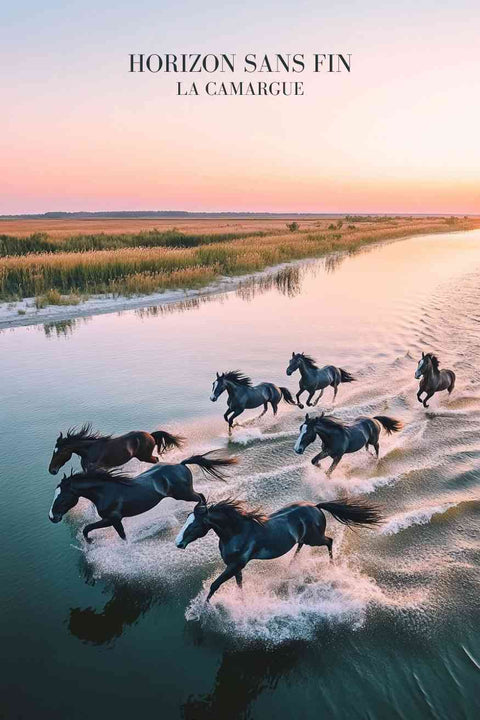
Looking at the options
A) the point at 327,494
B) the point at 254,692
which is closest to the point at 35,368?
the point at 327,494

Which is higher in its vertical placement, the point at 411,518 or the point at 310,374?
the point at 310,374

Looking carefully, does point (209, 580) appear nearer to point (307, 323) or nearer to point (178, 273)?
point (307, 323)

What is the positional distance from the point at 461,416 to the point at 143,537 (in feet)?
24.8

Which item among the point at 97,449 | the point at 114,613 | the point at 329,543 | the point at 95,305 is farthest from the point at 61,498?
A: the point at 95,305

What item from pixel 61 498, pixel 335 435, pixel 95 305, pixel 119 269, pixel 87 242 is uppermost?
pixel 87 242

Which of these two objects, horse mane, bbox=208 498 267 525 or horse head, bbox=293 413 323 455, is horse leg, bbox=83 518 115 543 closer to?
horse mane, bbox=208 498 267 525

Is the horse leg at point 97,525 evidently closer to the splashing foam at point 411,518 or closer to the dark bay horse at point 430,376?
the splashing foam at point 411,518

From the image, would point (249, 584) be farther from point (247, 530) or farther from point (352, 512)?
point (352, 512)

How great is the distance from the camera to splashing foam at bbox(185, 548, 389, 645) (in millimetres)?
5148

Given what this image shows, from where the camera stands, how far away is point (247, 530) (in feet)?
17.6

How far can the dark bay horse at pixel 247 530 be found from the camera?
16.8 feet

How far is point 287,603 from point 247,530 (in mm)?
959

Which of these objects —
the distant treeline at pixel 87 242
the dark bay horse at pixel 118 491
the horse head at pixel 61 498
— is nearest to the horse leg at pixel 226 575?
the dark bay horse at pixel 118 491

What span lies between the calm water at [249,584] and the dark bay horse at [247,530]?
1.73 ft
